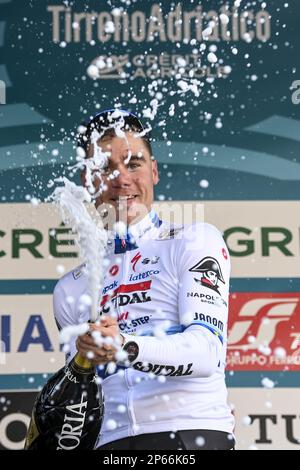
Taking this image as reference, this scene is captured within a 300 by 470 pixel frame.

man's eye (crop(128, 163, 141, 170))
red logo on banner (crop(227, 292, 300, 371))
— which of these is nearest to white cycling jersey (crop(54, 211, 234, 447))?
man's eye (crop(128, 163, 141, 170))

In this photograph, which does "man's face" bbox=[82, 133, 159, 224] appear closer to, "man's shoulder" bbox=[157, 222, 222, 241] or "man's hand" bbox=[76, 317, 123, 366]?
"man's shoulder" bbox=[157, 222, 222, 241]

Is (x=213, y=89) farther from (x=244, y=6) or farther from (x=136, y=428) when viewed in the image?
(x=136, y=428)

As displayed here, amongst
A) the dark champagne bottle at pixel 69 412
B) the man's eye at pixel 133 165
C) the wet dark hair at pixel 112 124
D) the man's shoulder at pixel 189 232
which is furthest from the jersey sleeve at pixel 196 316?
the wet dark hair at pixel 112 124

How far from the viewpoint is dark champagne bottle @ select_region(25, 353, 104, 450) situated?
168cm

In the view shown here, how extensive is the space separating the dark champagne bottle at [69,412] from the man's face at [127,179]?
0.54 meters

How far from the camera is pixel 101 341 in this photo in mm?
1526

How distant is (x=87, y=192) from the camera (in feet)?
6.95

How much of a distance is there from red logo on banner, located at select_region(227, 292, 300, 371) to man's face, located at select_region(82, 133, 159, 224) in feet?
2.62

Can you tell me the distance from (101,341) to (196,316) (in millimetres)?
333

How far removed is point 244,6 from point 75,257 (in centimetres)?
115

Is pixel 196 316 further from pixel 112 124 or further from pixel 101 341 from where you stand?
pixel 112 124

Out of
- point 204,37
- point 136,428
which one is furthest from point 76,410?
point 204,37

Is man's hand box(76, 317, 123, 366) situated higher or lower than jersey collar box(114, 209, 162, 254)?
lower

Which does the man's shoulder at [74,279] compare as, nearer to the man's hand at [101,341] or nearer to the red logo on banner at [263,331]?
the man's hand at [101,341]
